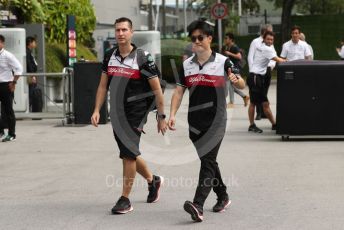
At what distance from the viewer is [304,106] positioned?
14734mm

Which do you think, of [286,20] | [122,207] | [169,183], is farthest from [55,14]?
[286,20]

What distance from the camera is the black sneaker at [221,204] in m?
8.61

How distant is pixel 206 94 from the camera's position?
27.7 ft

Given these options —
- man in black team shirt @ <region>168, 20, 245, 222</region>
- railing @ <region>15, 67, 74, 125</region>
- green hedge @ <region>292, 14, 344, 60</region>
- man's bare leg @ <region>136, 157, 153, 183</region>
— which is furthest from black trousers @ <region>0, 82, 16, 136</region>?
green hedge @ <region>292, 14, 344, 60</region>

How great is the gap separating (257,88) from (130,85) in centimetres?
793

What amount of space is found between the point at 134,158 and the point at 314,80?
652cm

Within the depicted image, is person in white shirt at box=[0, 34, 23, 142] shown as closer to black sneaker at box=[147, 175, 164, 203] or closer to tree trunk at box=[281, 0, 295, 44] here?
black sneaker at box=[147, 175, 164, 203]

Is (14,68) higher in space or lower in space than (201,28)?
lower

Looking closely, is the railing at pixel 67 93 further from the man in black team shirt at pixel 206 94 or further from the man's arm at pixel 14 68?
the man in black team shirt at pixel 206 94

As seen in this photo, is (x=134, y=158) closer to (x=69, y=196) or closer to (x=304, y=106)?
(x=69, y=196)

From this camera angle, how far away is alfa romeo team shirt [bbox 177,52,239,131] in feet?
27.6

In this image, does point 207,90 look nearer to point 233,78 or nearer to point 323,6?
point 233,78

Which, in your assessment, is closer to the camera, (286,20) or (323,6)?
(286,20)

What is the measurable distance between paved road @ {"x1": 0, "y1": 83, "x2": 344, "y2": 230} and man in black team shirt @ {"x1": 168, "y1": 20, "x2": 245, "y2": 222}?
1.78 ft
